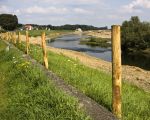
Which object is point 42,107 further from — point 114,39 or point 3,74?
point 3,74

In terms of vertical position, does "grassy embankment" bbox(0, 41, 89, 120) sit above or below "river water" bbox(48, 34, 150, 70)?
above

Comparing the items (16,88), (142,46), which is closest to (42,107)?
(16,88)

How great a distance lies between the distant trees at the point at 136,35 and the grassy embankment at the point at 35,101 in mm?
62022

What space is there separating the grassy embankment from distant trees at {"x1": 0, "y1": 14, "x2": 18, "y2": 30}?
4870 inches

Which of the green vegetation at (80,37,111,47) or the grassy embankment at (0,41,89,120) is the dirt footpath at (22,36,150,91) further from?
the green vegetation at (80,37,111,47)

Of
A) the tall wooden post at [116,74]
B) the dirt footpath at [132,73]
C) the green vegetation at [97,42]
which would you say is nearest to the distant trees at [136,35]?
the green vegetation at [97,42]

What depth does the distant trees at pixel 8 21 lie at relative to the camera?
13443 cm

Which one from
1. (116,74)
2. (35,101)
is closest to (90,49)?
(35,101)

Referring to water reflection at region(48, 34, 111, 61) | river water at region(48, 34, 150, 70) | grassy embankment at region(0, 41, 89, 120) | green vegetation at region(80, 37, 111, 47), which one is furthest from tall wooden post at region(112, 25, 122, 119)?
green vegetation at region(80, 37, 111, 47)

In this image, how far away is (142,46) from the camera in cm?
7356

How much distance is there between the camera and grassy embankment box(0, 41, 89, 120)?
26.6 ft

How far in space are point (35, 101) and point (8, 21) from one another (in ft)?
422

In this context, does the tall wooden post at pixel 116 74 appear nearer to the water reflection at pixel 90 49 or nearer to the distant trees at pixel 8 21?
the water reflection at pixel 90 49

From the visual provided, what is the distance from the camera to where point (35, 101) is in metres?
9.43
